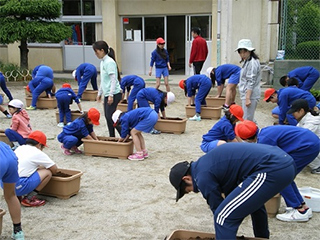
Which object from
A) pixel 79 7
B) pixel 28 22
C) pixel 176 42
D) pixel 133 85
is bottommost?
pixel 133 85

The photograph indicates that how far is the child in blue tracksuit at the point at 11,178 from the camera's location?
12.7 feet

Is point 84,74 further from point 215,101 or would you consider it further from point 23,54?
point 23,54

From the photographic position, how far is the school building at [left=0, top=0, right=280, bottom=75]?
14672 millimetres

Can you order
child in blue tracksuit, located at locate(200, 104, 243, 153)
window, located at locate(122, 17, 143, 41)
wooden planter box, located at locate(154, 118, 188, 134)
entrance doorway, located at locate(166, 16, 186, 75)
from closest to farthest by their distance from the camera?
1. child in blue tracksuit, located at locate(200, 104, 243, 153)
2. wooden planter box, located at locate(154, 118, 188, 134)
3. window, located at locate(122, 17, 143, 41)
4. entrance doorway, located at locate(166, 16, 186, 75)

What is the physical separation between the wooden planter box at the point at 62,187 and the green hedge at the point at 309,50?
940cm

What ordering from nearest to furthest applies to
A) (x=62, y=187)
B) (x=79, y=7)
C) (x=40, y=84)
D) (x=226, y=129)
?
(x=62, y=187)
(x=226, y=129)
(x=40, y=84)
(x=79, y=7)

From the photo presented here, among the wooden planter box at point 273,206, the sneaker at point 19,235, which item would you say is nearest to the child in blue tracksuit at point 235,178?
the wooden planter box at point 273,206

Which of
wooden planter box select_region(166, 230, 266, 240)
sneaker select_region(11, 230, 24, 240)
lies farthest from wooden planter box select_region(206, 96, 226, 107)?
sneaker select_region(11, 230, 24, 240)

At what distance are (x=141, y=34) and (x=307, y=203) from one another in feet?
43.7

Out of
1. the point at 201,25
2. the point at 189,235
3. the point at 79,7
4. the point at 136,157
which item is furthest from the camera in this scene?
the point at 79,7

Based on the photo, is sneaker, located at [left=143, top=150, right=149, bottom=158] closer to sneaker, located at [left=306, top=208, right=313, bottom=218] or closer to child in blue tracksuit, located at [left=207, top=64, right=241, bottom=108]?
sneaker, located at [left=306, top=208, right=313, bottom=218]

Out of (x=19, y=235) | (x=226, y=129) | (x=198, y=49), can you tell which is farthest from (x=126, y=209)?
(x=198, y=49)

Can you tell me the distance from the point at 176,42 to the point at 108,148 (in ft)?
41.1

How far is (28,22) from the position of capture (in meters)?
14.9
